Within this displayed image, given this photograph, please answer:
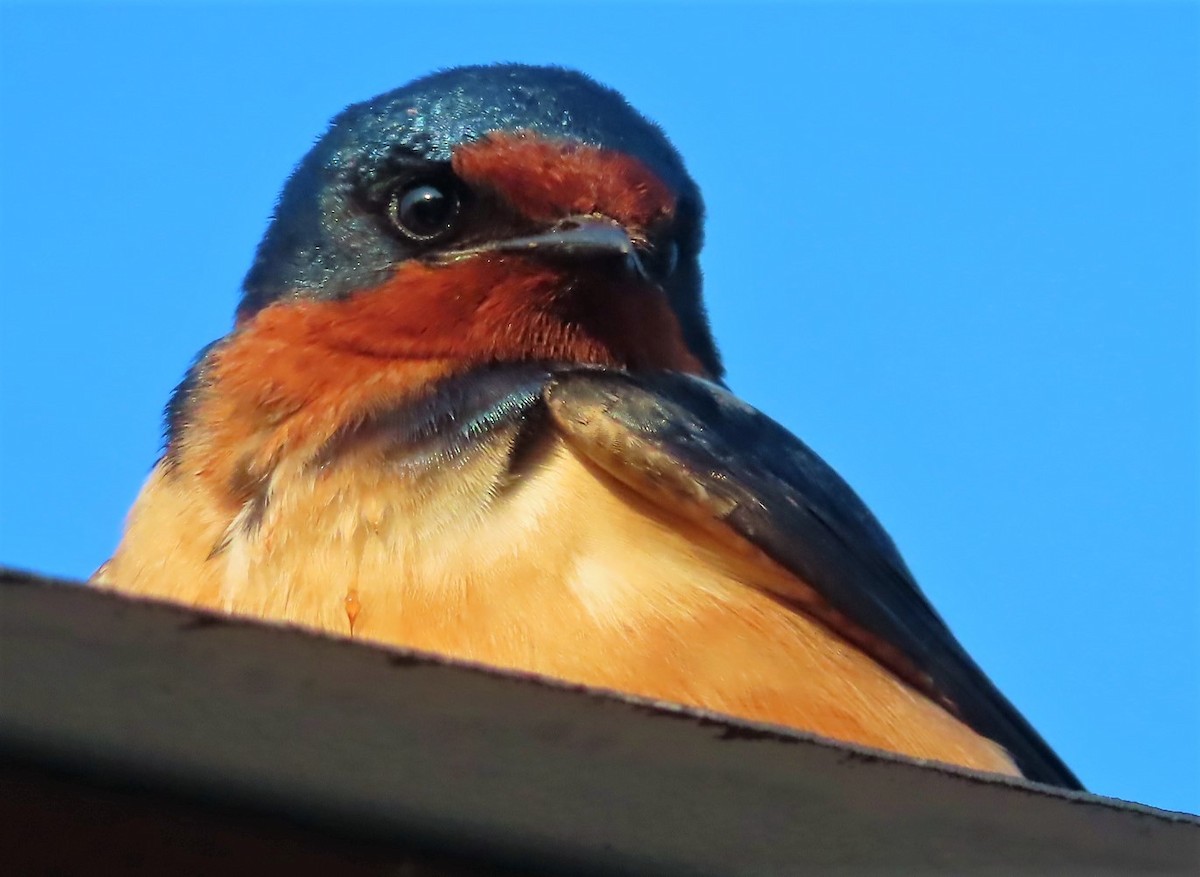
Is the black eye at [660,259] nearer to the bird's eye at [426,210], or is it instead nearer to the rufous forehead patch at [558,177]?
the rufous forehead patch at [558,177]

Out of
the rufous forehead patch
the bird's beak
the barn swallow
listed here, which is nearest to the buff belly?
the barn swallow

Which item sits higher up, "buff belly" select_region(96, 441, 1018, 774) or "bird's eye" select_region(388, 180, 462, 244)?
"bird's eye" select_region(388, 180, 462, 244)

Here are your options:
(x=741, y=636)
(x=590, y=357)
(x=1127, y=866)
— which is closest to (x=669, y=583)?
(x=741, y=636)

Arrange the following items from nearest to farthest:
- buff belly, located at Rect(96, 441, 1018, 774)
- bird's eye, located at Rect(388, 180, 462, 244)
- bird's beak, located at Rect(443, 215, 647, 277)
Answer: buff belly, located at Rect(96, 441, 1018, 774), bird's beak, located at Rect(443, 215, 647, 277), bird's eye, located at Rect(388, 180, 462, 244)

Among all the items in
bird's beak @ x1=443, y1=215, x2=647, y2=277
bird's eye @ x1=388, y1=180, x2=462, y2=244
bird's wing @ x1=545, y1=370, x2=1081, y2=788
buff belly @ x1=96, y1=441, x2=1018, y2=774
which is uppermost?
bird's eye @ x1=388, y1=180, x2=462, y2=244

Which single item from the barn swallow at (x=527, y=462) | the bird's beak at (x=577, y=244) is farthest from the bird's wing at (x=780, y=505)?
the bird's beak at (x=577, y=244)

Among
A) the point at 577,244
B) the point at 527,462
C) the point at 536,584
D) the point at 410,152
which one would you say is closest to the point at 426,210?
the point at 410,152

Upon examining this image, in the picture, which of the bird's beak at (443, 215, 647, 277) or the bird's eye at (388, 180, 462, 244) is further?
the bird's eye at (388, 180, 462, 244)

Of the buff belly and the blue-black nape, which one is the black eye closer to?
the blue-black nape

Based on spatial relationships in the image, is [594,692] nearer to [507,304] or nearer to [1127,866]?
[1127,866]
